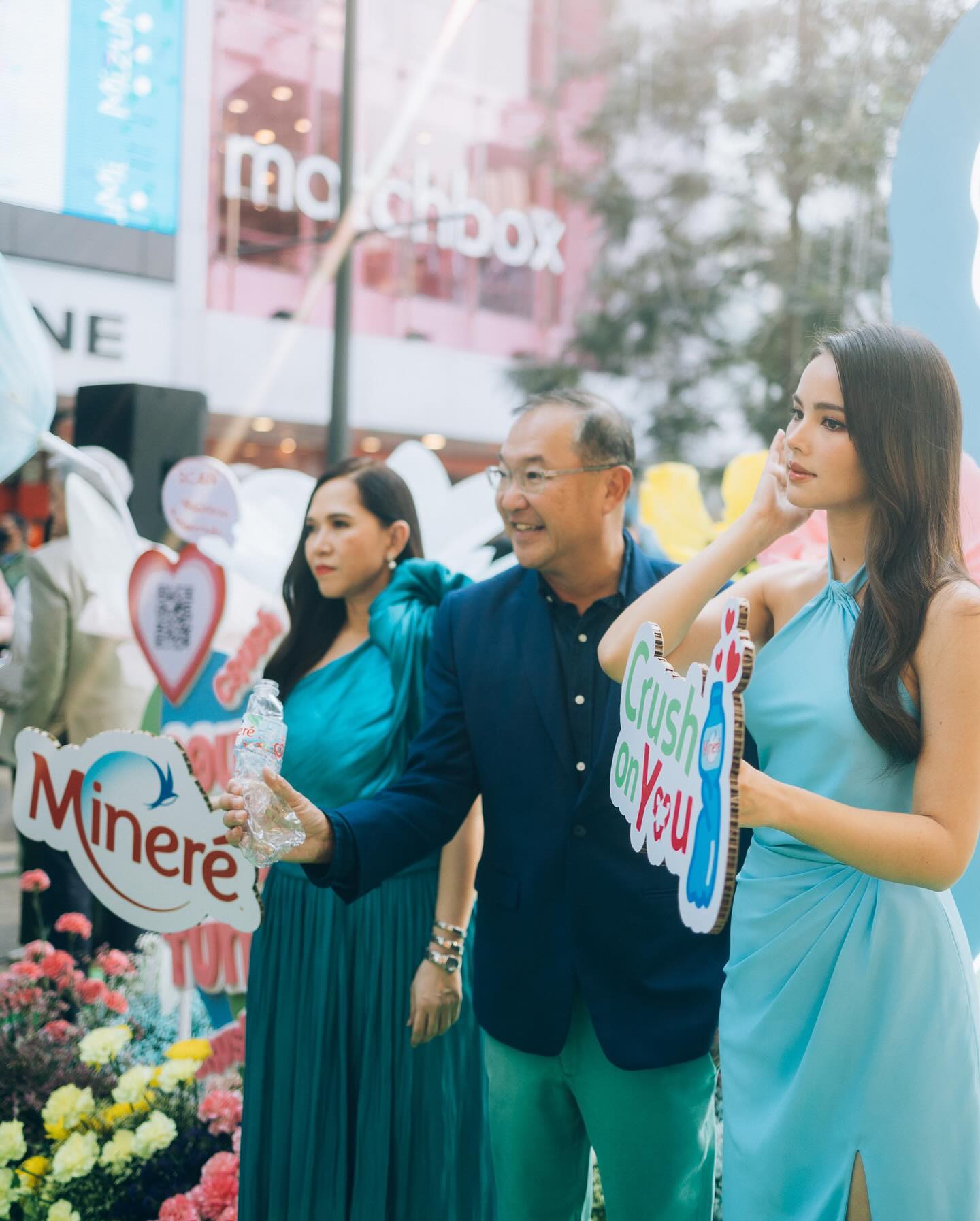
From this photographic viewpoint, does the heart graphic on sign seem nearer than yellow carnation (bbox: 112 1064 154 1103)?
No

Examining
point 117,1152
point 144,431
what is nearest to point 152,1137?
A: point 117,1152

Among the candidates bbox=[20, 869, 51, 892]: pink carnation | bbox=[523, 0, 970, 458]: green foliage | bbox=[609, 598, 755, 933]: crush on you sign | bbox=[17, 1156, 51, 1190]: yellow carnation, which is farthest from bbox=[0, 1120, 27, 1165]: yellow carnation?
bbox=[523, 0, 970, 458]: green foliage

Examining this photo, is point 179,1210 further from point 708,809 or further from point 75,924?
point 708,809

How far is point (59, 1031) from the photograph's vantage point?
9.99 ft

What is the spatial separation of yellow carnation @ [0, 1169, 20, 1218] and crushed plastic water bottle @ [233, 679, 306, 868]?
4.43ft

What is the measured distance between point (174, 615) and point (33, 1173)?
4.29 feet

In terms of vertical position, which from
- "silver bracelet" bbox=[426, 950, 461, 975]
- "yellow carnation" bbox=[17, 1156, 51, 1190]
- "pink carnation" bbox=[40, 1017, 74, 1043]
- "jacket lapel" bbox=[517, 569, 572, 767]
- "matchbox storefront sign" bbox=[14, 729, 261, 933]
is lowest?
"yellow carnation" bbox=[17, 1156, 51, 1190]

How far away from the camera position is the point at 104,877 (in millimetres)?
2150

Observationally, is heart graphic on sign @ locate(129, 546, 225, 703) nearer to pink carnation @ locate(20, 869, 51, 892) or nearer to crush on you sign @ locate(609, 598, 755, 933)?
pink carnation @ locate(20, 869, 51, 892)

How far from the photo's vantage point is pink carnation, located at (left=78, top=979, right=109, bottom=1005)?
3.16 metres

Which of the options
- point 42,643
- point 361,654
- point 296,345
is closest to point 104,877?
point 361,654

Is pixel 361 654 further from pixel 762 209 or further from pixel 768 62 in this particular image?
pixel 762 209

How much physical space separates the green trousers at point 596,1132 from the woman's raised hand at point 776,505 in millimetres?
730

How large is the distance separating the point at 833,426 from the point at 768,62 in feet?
21.3
